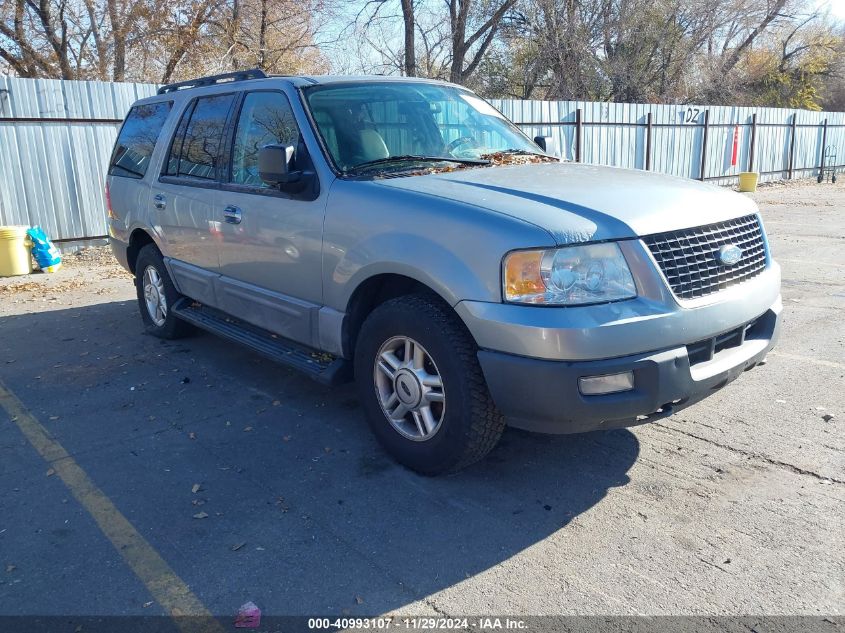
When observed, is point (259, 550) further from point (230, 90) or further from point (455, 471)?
point (230, 90)

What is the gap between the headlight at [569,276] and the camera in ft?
10.1

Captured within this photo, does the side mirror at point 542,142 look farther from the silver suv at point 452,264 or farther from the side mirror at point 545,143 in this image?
the silver suv at point 452,264

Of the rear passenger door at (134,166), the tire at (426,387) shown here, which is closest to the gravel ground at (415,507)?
the tire at (426,387)

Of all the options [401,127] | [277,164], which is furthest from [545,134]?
[277,164]

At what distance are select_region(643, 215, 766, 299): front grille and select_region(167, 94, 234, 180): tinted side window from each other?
10.4 feet

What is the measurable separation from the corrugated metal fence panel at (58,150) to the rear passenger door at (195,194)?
5.64m

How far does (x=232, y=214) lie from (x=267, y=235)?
463 mm

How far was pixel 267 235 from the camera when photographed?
14.7 feet

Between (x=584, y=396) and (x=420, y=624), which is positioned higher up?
(x=584, y=396)

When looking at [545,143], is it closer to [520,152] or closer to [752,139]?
[520,152]

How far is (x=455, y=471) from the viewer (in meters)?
3.64

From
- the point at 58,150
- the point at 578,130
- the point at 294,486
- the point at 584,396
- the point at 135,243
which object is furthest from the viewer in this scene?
the point at 578,130

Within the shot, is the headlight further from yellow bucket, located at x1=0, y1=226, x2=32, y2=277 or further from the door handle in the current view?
yellow bucket, located at x1=0, y1=226, x2=32, y2=277

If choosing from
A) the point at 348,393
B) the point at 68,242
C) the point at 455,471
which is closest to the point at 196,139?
the point at 348,393
